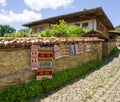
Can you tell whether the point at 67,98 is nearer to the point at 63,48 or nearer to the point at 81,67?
the point at 63,48

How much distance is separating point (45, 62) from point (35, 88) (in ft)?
4.23

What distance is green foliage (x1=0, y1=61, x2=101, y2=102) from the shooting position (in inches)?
218

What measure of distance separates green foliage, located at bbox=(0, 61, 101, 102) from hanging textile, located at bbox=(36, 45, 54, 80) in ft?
0.81

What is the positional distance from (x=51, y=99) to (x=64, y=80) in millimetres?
2022

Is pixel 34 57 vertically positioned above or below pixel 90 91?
above

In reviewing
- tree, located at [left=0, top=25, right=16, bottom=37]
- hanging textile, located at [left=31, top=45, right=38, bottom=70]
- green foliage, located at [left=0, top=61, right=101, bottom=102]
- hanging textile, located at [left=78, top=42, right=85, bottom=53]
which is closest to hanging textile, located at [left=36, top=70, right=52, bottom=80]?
green foliage, located at [left=0, top=61, right=101, bottom=102]

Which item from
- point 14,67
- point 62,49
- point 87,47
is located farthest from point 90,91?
point 87,47

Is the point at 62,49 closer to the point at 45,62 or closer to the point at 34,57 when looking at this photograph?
the point at 45,62

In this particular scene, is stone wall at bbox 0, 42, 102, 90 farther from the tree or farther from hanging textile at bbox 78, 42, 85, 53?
the tree

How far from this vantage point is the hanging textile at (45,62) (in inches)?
278

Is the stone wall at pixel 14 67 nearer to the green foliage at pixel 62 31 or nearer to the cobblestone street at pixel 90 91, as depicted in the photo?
the cobblestone street at pixel 90 91

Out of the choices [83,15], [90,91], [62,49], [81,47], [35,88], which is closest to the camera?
[35,88]

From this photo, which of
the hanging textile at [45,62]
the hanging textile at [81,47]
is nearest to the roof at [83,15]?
the hanging textile at [81,47]

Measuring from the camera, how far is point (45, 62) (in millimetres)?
7316
